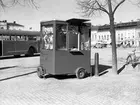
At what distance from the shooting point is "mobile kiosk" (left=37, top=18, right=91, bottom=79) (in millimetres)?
8992

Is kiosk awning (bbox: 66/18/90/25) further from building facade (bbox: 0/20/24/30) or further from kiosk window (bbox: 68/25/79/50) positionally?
building facade (bbox: 0/20/24/30)

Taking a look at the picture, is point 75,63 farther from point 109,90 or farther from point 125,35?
point 125,35

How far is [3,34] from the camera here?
66.7ft

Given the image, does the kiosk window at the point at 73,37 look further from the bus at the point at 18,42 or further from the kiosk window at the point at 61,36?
the bus at the point at 18,42

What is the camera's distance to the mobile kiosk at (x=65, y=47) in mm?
8992

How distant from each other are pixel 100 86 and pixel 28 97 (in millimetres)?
2639

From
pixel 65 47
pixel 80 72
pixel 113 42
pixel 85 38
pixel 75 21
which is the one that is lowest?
pixel 80 72

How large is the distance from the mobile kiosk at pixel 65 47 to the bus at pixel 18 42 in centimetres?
1139

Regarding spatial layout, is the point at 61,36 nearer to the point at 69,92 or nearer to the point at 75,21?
the point at 75,21

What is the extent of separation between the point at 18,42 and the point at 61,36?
43.5ft

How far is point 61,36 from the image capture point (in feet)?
30.0

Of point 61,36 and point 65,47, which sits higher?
point 61,36

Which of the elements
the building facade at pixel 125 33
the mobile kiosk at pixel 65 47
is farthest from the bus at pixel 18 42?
the building facade at pixel 125 33

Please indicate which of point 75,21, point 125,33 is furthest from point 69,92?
point 125,33
